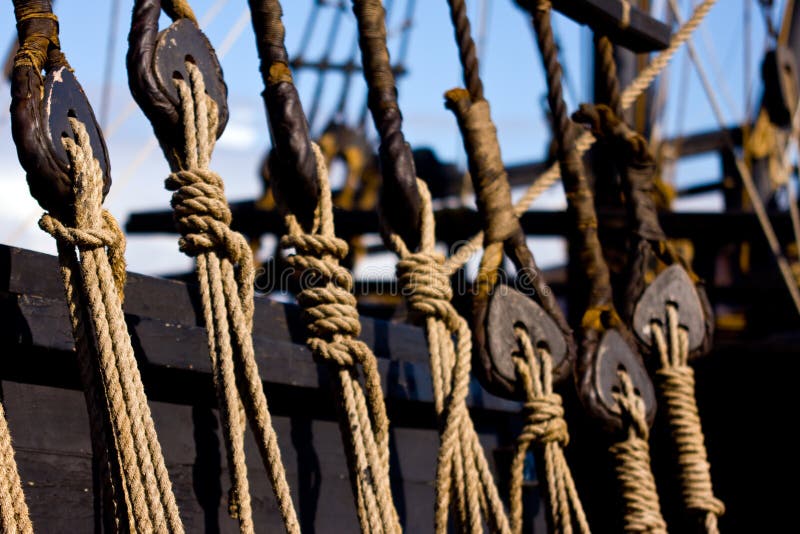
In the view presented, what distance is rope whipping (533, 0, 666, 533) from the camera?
1.51 metres

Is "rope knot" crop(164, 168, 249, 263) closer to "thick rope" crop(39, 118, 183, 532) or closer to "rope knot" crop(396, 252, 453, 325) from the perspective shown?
"thick rope" crop(39, 118, 183, 532)

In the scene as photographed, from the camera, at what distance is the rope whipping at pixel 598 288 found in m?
1.51

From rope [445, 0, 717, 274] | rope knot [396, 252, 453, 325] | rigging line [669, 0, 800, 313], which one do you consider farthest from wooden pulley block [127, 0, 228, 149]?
rigging line [669, 0, 800, 313]

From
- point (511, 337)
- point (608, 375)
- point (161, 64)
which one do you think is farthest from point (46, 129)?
point (608, 375)

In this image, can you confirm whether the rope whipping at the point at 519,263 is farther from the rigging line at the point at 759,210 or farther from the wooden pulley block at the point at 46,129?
the rigging line at the point at 759,210

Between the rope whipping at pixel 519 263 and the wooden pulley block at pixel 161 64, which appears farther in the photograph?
the rope whipping at pixel 519 263

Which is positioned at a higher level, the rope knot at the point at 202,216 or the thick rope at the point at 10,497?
the rope knot at the point at 202,216

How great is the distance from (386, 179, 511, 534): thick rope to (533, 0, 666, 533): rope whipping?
28 centimetres

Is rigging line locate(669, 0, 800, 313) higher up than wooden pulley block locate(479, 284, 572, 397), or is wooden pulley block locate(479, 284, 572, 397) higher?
rigging line locate(669, 0, 800, 313)

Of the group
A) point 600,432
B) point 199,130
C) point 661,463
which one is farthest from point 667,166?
point 199,130

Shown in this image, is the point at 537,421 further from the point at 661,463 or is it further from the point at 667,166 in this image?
the point at 667,166

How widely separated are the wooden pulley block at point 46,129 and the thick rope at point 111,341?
0.01 meters

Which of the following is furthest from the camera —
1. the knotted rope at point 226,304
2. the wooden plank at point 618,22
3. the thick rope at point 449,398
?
the wooden plank at point 618,22

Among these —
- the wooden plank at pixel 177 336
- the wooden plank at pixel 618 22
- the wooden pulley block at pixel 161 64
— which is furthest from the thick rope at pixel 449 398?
the wooden plank at pixel 618 22
